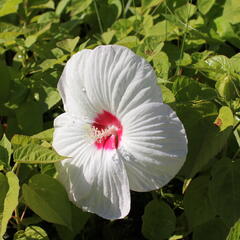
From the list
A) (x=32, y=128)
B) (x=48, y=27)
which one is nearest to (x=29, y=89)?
(x=32, y=128)

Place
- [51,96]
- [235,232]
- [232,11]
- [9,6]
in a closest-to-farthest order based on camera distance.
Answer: [235,232], [51,96], [232,11], [9,6]

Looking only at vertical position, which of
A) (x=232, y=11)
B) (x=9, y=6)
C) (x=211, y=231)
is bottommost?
(x=211, y=231)

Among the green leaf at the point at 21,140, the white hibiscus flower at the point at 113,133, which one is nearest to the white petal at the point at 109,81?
the white hibiscus flower at the point at 113,133

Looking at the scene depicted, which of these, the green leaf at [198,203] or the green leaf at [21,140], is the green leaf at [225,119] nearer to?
the green leaf at [198,203]

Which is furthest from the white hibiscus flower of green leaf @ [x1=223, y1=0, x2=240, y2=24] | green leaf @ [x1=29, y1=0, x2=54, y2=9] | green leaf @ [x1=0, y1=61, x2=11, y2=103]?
green leaf @ [x1=29, y1=0, x2=54, y2=9]

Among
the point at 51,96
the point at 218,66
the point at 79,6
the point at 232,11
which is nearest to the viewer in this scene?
the point at 218,66

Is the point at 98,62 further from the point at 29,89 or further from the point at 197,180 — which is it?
the point at 29,89

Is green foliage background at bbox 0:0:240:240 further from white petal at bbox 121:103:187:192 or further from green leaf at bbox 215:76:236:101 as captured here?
white petal at bbox 121:103:187:192

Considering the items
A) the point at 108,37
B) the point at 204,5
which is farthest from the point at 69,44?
the point at 204,5

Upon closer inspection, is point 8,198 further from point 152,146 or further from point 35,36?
point 35,36
